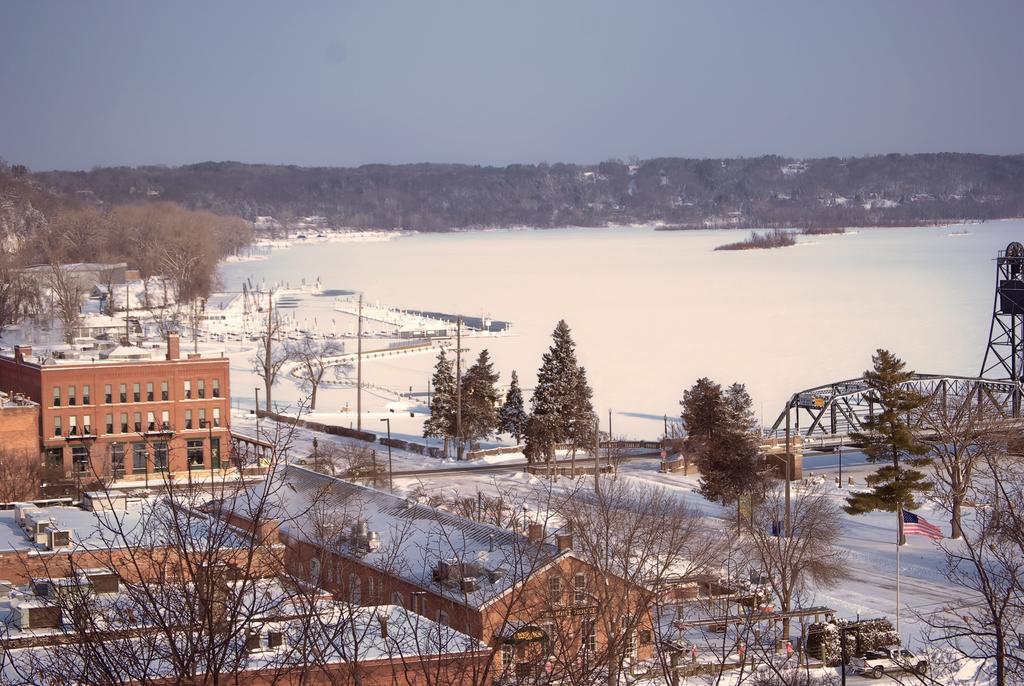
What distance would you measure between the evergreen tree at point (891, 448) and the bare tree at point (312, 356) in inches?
981

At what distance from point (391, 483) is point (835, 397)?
12.3m

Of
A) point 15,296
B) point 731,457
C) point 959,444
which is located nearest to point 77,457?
point 731,457

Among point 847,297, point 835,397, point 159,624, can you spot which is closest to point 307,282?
point 847,297

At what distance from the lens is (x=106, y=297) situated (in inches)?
3031

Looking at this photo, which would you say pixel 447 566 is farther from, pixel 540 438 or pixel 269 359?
pixel 269 359

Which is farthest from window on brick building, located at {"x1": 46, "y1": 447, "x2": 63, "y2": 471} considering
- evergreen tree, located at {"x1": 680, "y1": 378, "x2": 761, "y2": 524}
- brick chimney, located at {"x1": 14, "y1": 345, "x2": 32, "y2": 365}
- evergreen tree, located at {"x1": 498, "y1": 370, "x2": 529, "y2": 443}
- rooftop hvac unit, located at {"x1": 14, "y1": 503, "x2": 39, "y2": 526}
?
evergreen tree, located at {"x1": 680, "y1": 378, "x2": 761, "y2": 524}

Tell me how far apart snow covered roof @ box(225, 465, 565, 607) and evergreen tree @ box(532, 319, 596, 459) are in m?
11.8

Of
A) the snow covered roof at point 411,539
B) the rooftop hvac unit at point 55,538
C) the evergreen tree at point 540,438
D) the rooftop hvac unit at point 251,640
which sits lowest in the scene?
the evergreen tree at point 540,438

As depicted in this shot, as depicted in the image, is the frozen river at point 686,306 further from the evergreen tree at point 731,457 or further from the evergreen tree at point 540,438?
the evergreen tree at point 731,457

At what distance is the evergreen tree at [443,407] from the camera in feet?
122

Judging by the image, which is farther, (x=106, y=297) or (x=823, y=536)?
(x=106, y=297)

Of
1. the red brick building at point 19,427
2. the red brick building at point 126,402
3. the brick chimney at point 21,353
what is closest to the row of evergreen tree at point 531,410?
the red brick building at point 126,402

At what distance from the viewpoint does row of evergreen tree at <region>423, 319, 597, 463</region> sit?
1341 inches

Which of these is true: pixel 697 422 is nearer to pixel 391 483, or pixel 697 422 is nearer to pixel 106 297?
pixel 391 483
